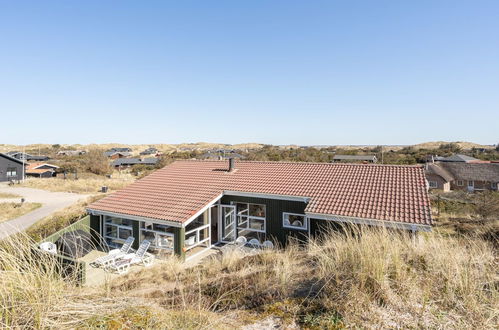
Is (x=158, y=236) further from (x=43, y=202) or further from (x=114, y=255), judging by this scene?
(x=43, y=202)

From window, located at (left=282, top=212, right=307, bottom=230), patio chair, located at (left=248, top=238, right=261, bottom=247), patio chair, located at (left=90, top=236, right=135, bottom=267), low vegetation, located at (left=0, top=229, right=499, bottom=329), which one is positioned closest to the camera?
low vegetation, located at (left=0, top=229, right=499, bottom=329)

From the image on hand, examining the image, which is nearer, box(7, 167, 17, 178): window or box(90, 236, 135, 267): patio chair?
box(90, 236, 135, 267): patio chair

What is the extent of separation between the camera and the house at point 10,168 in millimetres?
43469

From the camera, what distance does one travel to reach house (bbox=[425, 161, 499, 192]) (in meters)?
42.2

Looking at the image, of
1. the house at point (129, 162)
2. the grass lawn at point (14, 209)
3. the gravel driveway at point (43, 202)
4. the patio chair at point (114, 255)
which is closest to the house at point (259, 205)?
the patio chair at point (114, 255)

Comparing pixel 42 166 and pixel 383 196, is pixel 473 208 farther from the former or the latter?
pixel 42 166

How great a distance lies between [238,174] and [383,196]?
24.7ft

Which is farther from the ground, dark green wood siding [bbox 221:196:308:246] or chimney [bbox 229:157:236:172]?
chimney [bbox 229:157:236:172]

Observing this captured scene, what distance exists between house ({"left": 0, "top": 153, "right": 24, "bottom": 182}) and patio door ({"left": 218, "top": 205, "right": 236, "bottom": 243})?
46477 mm

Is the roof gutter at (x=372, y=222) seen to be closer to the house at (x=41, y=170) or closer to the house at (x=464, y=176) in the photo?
the house at (x=464, y=176)

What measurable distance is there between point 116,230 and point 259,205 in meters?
7.62

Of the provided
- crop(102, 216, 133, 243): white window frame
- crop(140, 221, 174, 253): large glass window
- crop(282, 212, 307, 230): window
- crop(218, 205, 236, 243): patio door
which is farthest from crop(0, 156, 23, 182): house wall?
crop(282, 212, 307, 230): window

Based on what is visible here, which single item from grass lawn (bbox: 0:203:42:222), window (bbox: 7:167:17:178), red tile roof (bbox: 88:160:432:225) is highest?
red tile roof (bbox: 88:160:432:225)

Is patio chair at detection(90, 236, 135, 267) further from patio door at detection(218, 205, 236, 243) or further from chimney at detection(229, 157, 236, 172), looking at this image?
chimney at detection(229, 157, 236, 172)
